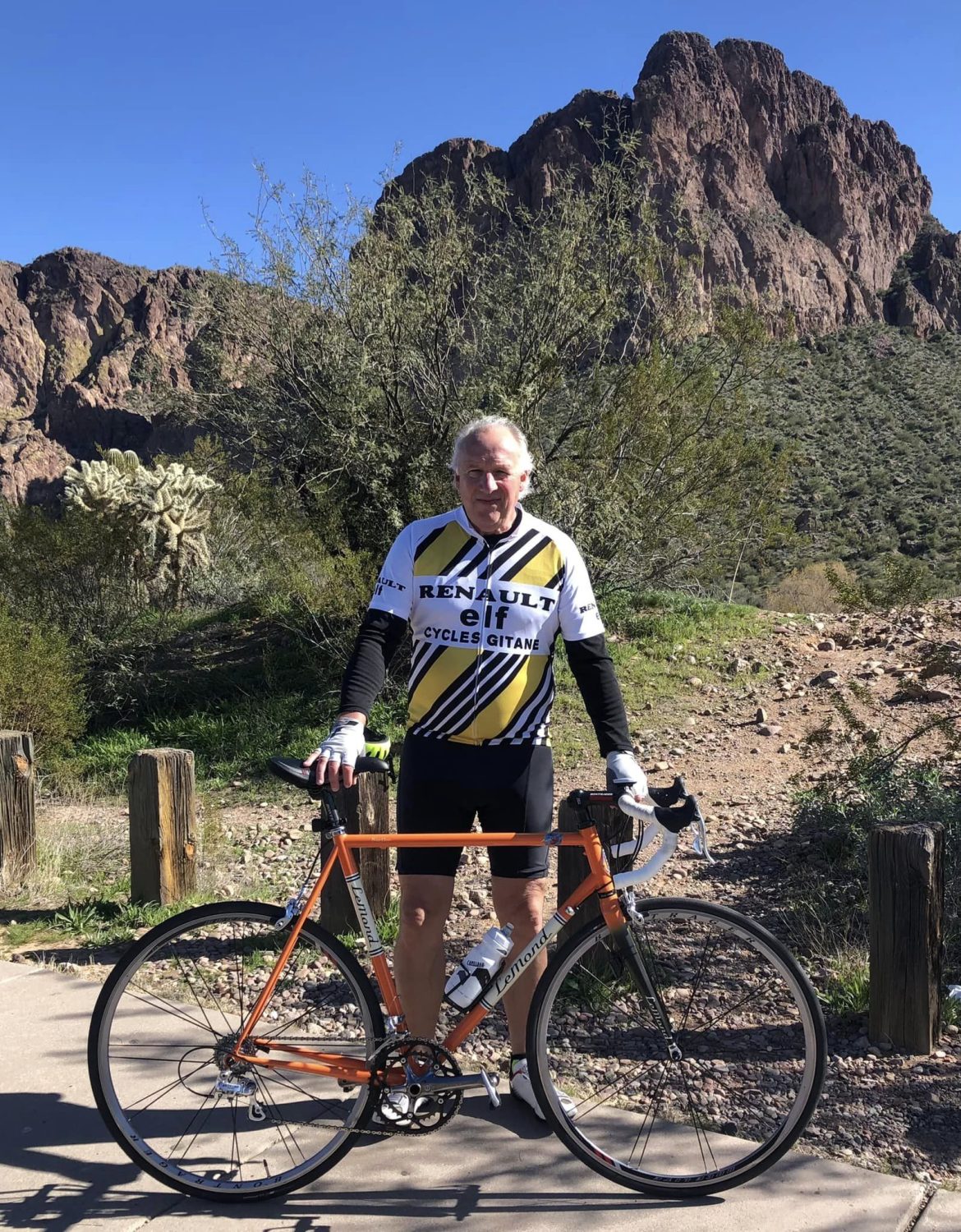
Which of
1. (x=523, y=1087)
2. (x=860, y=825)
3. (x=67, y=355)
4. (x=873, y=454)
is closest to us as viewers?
(x=523, y=1087)

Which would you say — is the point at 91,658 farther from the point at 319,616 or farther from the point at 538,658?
the point at 538,658

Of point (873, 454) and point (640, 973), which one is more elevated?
point (873, 454)

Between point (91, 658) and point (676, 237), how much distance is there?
294 inches

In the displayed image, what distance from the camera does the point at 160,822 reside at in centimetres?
440

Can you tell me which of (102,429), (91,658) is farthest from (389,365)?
(102,429)

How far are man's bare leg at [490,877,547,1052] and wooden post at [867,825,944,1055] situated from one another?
117cm

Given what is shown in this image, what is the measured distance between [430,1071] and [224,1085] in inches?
21.1

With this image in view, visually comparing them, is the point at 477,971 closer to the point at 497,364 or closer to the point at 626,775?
the point at 626,775

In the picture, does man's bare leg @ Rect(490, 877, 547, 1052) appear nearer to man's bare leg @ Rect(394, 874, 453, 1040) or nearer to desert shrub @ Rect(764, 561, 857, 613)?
man's bare leg @ Rect(394, 874, 453, 1040)

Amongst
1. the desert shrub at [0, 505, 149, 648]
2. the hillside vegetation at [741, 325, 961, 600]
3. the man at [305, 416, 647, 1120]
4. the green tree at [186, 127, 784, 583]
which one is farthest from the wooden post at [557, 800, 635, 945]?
the hillside vegetation at [741, 325, 961, 600]

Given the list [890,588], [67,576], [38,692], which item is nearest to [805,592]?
[67,576]

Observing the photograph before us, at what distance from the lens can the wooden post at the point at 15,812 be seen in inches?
192

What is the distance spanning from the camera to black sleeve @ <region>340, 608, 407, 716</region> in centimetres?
264

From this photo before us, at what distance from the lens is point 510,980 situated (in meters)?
2.59
